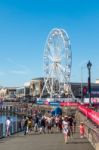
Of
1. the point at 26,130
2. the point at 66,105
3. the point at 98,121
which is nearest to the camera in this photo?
the point at 98,121

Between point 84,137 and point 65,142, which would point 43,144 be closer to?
point 65,142

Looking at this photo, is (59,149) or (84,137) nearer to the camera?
(59,149)

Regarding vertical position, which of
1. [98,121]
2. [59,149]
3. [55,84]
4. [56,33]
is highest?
[56,33]

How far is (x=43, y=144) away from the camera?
89.5 feet

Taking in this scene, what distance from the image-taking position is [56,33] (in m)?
110

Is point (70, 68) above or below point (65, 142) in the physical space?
above

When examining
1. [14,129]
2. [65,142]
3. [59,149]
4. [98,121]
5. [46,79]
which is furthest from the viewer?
[46,79]

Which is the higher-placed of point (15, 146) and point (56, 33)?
point (56, 33)

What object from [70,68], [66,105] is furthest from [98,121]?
[70,68]

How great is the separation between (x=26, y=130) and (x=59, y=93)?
304 feet

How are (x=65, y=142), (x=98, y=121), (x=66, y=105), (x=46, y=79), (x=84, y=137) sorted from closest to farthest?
1. (x=98, y=121)
2. (x=65, y=142)
3. (x=84, y=137)
4. (x=66, y=105)
5. (x=46, y=79)

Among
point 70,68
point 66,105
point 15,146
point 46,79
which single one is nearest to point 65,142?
point 15,146

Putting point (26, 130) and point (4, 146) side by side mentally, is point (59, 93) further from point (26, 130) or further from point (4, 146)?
point (4, 146)

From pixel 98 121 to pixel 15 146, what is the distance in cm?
744
